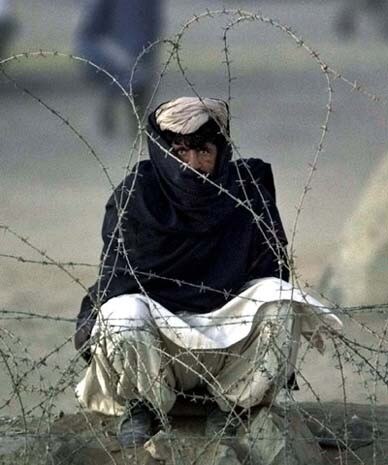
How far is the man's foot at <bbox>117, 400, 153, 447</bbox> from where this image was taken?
489 cm

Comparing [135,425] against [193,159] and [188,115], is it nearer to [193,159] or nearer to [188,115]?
[193,159]

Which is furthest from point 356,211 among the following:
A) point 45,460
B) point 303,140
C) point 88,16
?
point 45,460

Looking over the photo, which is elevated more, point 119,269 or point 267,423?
point 119,269

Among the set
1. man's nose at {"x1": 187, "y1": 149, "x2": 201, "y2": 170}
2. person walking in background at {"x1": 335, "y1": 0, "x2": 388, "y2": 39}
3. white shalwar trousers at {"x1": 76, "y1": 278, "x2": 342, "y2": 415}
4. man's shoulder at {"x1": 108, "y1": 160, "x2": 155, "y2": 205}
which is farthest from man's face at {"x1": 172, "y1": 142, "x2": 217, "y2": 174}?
person walking in background at {"x1": 335, "y1": 0, "x2": 388, "y2": 39}

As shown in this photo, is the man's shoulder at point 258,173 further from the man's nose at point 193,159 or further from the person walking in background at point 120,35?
the person walking in background at point 120,35

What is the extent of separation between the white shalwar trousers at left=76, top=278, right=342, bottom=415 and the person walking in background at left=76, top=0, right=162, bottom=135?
4040 mm

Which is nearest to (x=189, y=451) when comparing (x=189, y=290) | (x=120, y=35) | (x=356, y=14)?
(x=189, y=290)

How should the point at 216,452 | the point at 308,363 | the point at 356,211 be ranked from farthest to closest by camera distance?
the point at 356,211, the point at 308,363, the point at 216,452

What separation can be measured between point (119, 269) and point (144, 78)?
13.3ft

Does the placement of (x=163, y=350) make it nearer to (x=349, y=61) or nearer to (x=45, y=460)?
(x=45, y=460)

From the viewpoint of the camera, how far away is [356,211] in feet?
26.8

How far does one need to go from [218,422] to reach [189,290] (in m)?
0.43

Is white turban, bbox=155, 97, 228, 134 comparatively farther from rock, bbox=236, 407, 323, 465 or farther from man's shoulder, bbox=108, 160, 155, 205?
rock, bbox=236, 407, 323, 465

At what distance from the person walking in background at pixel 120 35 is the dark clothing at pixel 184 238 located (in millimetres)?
3795
